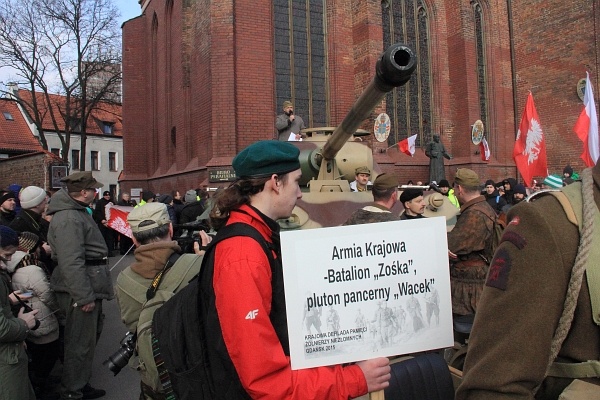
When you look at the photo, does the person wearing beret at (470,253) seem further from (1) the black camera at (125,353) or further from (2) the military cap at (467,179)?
(1) the black camera at (125,353)

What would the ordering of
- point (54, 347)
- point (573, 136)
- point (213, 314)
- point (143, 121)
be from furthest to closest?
point (143, 121) → point (573, 136) → point (54, 347) → point (213, 314)

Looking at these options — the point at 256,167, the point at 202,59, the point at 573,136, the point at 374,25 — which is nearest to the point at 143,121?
the point at 202,59

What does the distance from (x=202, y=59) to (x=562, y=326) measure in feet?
49.6

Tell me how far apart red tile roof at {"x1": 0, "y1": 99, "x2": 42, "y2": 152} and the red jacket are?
136ft

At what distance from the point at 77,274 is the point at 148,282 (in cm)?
188

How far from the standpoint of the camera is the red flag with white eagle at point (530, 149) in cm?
706

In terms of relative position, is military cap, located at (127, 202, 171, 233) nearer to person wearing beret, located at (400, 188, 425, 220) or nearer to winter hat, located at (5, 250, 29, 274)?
winter hat, located at (5, 250, 29, 274)

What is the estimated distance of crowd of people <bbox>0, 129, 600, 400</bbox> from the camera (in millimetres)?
1347

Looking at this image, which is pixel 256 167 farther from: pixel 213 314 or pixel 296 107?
pixel 296 107

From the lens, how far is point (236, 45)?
1448 centimetres

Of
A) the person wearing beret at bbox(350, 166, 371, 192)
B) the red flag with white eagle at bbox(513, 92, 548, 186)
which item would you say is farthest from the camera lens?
the red flag with white eagle at bbox(513, 92, 548, 186)

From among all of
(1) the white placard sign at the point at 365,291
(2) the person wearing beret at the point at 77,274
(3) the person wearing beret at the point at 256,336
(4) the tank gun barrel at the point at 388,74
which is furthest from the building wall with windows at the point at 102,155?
(1) the white placard sign at the point at 365,291

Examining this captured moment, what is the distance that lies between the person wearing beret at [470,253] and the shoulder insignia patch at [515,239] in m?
3.20

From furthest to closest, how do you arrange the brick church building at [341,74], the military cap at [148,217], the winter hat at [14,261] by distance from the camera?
the brick church building at [341,74] < the winter hat at [14,261] < the military cap at [148,217]
